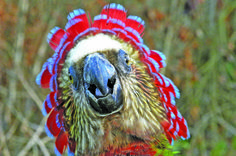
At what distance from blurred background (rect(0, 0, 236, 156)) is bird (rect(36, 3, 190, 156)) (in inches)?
60.4

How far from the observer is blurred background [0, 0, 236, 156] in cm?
272

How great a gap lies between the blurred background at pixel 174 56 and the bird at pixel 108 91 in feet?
5.04

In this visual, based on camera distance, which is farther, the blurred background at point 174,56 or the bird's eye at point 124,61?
the blurred background at point 174,56

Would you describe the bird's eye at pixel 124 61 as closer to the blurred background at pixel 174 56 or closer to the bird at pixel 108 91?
the bird at pixel 108 91

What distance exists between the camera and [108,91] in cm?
91

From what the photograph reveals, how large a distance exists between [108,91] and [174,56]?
2124 mm

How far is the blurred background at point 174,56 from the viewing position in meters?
2.72

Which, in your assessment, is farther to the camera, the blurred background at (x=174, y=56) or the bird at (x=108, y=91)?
the blurred background at (x=174, y=56)

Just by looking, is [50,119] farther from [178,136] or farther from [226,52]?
[226,52]

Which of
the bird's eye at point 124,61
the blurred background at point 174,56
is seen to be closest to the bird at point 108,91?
the bird's eye at point 124,61

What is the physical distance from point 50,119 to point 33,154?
1.54m

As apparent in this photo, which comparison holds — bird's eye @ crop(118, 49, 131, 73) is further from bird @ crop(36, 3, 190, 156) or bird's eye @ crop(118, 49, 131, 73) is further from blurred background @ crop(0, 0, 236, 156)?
blurred background @ crop(0, 0, 236, 156)

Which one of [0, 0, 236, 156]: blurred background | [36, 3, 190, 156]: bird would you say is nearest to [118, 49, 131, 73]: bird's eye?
[36, 3, 190, 156]: bird

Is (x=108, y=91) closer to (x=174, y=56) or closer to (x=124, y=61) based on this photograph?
(x=124, y=61)
